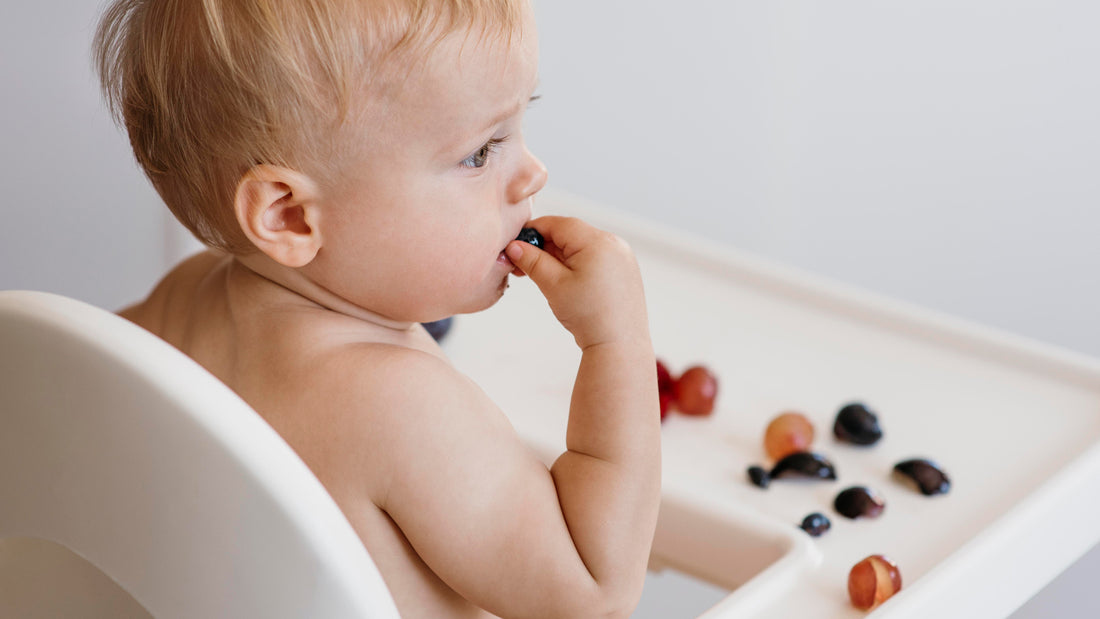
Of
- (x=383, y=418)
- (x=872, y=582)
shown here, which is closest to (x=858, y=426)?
(x=872, y=582)

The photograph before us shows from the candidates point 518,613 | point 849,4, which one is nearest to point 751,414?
point 518,613

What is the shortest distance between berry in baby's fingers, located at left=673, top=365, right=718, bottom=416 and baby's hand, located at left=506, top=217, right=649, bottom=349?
0.24 metres

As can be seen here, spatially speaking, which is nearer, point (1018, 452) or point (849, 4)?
point (1018, 452)

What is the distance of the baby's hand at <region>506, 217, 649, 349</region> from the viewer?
0.64 metres

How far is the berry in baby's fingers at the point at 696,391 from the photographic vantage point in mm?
884

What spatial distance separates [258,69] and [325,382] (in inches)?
5.5

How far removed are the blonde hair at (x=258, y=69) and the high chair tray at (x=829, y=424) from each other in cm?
32

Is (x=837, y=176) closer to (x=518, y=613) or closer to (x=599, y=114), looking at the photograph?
(x=599, y=114)

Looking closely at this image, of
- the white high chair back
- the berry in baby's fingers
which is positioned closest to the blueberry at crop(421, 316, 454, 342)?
the berry in baby's fingers

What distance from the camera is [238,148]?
0.57 meters

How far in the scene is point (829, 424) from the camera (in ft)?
2.89

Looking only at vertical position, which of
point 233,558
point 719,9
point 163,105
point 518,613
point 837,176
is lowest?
point 837,176

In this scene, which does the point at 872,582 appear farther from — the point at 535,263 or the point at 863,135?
the point at 863,135

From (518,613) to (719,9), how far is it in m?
1.42
